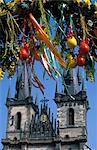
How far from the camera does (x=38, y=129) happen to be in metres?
43.0

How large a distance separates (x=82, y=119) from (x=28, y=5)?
3861 cm

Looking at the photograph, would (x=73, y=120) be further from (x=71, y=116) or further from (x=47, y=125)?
(x=47, y=125)

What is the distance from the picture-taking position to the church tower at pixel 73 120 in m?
39.9

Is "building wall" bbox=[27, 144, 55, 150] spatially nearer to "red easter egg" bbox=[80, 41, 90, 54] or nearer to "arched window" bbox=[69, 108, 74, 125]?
"arched window" bbox=[69, 108, 74, 125]

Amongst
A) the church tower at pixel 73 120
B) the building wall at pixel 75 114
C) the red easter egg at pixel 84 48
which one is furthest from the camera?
the building wall at pixel 75 114

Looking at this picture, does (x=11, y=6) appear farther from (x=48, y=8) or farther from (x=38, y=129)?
(x=38, y=129)

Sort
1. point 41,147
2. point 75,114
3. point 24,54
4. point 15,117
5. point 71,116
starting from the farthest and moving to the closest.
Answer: point 15,117 < point 71,116 < point 75,114 < point 41,147 < point 24,54

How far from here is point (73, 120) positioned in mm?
41156

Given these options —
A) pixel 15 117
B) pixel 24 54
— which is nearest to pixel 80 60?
pixel 24 54

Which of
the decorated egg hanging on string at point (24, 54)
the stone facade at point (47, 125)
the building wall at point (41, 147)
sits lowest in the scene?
the decorated egg hanging on string at point (24, 54)

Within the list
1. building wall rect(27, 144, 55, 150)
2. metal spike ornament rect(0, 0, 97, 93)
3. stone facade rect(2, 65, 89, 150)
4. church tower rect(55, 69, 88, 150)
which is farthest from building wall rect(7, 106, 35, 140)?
metal spike ornament rect(0, 0, 97, 93)

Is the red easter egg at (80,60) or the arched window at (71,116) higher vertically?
the arched window at (71,116)

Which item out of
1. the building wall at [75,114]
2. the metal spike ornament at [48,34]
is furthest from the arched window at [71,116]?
the metal spike ornament at [48,34]

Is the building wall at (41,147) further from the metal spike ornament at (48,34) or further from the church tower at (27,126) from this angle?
the metal spike ornament at (48,34)
